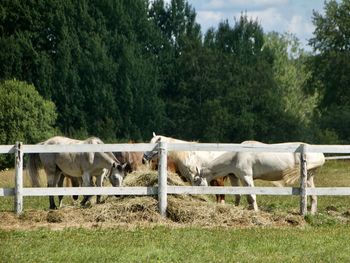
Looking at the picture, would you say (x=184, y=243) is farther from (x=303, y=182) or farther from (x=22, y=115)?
(x=22, y=115)

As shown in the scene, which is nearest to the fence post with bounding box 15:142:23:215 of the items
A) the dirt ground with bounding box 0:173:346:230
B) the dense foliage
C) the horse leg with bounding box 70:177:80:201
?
the dirt ground with bounding box 0:173:346:230

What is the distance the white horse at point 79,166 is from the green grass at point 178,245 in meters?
4.02

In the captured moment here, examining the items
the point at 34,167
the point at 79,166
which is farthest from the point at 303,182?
the point at 34,167

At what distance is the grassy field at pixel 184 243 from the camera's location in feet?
39.3

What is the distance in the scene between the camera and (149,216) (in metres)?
15.8

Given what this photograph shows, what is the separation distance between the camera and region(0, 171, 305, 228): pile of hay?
15.6 metres

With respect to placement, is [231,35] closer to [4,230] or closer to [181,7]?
[181,7]

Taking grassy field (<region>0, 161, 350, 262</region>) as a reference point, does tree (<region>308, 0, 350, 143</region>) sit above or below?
above

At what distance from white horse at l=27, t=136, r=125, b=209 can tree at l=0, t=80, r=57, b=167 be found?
26.1m

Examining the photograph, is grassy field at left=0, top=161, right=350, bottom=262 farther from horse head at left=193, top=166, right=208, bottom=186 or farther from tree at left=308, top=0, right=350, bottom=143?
tree at left=308, top=0, right=350, bottom=143

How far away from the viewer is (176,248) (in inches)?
502

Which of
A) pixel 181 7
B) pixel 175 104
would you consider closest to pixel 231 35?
pixel 181 7

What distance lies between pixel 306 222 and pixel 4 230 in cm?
528

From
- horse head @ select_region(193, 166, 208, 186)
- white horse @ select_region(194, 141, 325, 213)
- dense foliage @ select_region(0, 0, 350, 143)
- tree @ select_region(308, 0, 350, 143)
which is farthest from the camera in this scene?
tree @ select_region(308, 0, 350, 143)
